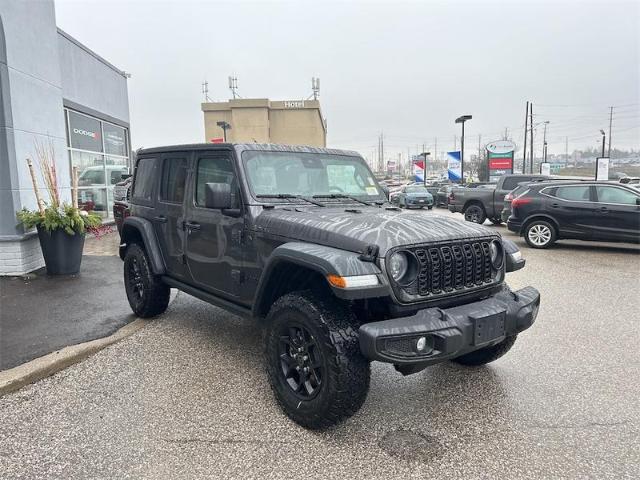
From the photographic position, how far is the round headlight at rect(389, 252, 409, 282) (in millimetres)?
2838

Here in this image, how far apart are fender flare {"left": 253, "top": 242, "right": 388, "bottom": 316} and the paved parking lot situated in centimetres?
100

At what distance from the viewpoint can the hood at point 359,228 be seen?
294 cm

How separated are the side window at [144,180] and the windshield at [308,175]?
170 cm

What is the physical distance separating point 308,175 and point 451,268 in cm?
167

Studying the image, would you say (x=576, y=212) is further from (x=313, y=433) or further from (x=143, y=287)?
(x=313, y=433)

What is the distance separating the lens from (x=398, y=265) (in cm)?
289

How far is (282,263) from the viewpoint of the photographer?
10.6 feet

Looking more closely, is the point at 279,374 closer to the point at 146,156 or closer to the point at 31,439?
the point at 31,439

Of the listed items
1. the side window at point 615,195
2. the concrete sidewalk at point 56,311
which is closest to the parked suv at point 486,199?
the side window at point 615,195

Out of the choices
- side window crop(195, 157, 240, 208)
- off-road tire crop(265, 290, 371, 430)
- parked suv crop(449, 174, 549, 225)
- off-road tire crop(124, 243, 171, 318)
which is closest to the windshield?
side window crop(195, 157, 240, 208)

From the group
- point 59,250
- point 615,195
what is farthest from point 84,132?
point 615,195

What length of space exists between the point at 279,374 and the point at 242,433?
45cm

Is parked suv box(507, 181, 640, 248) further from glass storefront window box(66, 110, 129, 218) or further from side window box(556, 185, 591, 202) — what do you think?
glass storefront window box(66, 110, 129, 218)

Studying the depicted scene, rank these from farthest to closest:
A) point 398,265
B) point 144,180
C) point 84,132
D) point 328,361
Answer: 1. point 84,132
2. point 144,180
3. point 398,265
4. point 328,361
